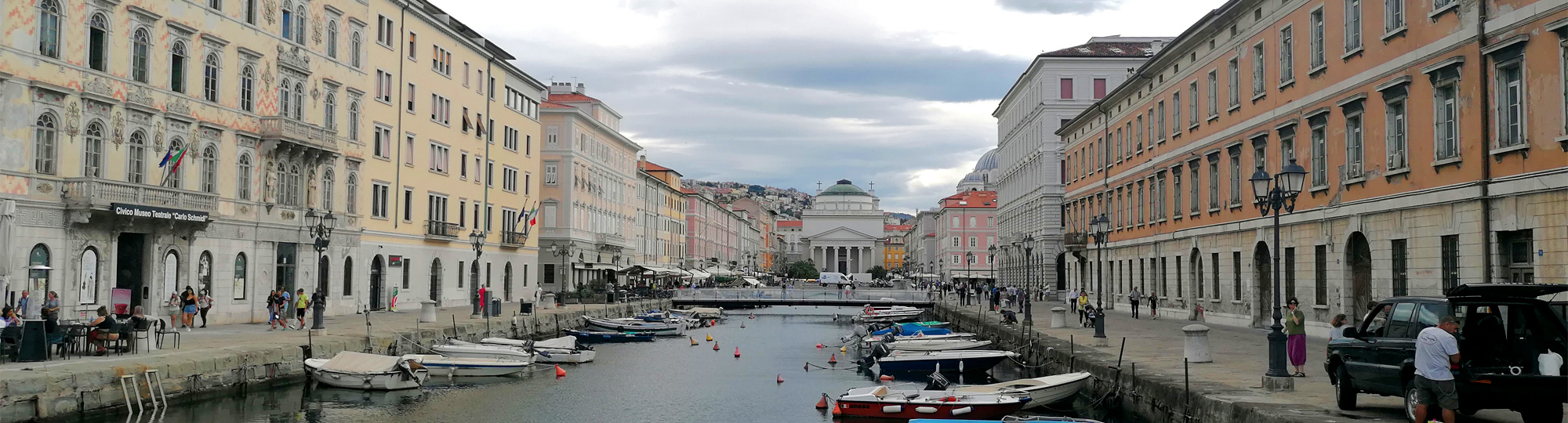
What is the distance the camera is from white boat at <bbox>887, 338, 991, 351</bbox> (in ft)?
133

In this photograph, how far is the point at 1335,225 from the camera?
3284 centimetres

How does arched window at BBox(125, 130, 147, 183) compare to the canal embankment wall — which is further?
arched window at BBox(125, 130, 147, 183)

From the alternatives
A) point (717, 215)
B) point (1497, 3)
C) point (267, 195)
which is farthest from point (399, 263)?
point (717, 215)

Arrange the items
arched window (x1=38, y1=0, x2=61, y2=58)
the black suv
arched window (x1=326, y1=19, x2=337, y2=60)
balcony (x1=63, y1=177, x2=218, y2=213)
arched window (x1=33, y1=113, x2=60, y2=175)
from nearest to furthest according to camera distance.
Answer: the black suv → arched window (x1=38, y1=0, x2=61, y2=58) → arched window (x1=33, y1=113, x2=60, y2=175) → balcony (x1=63, y1=177, x2=218, y2=213) → arched window (x1=326, y1=19, x2=337, y2=60)

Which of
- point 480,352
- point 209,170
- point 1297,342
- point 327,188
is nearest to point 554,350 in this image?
point 480,352

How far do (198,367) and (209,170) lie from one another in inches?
580

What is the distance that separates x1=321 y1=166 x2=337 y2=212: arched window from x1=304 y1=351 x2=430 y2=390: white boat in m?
16.7

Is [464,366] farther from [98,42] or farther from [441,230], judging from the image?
[441,230]

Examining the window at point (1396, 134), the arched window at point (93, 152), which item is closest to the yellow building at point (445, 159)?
the arched window at point (93, 152)

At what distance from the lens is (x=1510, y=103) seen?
79.3 feet

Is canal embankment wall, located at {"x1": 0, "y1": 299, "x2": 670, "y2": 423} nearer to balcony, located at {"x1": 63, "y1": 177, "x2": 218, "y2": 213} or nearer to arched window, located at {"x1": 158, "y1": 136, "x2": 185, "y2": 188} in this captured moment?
balcony, located at {"x1": 63, "y1": 177, "x2": 218, "y2": 213}

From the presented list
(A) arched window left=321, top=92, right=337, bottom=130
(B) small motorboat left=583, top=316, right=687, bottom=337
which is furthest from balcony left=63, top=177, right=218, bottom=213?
(B) small motorboat left=583, top=316, right=687, bottom=337

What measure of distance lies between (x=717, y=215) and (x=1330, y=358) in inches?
5470

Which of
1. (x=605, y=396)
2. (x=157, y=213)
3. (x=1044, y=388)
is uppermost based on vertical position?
(x=157, y=213)
